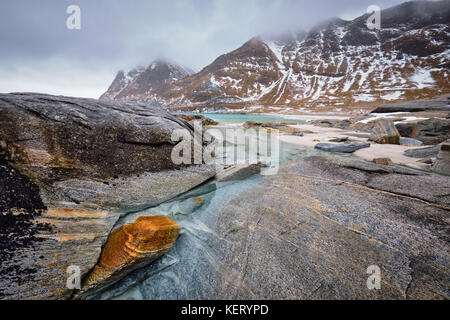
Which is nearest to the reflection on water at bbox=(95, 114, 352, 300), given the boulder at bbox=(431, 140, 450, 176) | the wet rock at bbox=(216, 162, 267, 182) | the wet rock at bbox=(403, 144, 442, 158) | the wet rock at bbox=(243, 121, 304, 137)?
the wet rock at bbox=(216, 162, 267, 182)

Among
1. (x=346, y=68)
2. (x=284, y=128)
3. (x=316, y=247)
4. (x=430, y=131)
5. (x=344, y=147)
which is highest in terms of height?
(x=346, y=68)

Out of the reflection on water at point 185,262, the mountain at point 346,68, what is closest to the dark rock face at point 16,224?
the reflection on water at point 185,262

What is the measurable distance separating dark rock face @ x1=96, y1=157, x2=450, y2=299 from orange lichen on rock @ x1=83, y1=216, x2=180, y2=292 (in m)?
0.20

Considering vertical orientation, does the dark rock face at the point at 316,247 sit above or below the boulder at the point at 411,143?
below

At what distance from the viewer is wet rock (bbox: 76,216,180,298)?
2633mm

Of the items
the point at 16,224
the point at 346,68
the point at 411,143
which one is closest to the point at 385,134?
the point at 411,143

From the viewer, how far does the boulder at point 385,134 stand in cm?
1080

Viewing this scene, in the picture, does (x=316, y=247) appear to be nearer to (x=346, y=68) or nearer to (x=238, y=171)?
(x=238, y=171)

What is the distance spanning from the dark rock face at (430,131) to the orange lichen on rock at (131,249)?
15.4 m

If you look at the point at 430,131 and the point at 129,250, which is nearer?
the point at 129,250

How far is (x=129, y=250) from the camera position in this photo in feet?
9.33

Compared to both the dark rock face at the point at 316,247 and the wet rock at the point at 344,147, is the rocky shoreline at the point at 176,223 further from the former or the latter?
the wet rock at the point at 344,147

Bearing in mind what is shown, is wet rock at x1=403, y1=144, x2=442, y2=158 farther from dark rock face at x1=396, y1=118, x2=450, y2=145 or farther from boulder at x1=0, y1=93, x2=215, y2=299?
boulder at x1=0, y1=93, x2=215, y2=299

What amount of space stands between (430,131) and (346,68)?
151 meters
